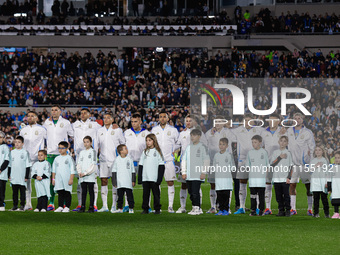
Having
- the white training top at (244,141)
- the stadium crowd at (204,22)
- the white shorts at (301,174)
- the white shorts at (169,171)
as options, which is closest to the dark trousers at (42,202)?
the white shorts at (169,171)

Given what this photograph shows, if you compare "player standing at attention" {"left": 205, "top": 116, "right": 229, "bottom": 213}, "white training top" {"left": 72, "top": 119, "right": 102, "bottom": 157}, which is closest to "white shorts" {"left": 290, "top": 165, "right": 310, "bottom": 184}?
"player standing at attention" {"left": 205, "top": 116, "right": 229, "bottom": 213}

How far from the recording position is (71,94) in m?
37.5

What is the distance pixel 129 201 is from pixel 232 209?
9.78 ft

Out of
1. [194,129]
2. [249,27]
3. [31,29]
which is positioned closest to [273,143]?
[194,129]

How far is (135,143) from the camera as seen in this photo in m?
15.9

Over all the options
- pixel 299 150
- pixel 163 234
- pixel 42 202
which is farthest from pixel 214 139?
pixel 163 234

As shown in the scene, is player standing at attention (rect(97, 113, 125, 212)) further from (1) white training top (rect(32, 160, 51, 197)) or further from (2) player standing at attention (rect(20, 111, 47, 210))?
(2) player standing at attention (rect(20, 111, 47, 210))

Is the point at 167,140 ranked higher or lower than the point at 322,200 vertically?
higher

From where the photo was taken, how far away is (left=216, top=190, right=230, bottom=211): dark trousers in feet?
48.4

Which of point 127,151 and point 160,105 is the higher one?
point 160,105

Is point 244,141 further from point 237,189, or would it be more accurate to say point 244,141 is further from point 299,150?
point 299,150

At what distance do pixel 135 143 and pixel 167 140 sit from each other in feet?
2.62

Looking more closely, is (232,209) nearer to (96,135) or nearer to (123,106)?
(96,135)

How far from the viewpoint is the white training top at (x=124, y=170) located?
15.0 meters
